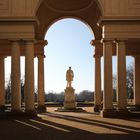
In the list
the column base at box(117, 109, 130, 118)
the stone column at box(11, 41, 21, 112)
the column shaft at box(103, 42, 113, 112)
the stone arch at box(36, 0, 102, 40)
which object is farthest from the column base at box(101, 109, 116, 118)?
the stone arch at box(36, 0, 102, 40)

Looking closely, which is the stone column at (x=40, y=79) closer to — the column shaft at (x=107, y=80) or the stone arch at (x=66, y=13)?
the stone arch at (x=66, y=13)

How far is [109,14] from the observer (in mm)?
42250

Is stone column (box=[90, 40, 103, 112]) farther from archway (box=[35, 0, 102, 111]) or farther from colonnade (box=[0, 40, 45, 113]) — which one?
colonnade (box=[0, 40, 45, 113])

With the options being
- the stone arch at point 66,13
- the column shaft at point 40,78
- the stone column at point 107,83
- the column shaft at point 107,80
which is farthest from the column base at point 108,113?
the column shaft at point 40,78

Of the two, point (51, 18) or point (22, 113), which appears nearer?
point (22, 113)

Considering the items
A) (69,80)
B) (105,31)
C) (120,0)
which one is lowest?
(69,80)

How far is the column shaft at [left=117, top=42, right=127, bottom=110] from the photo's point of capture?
4212 cm

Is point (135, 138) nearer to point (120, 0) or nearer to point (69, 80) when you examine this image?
point (120, 0)

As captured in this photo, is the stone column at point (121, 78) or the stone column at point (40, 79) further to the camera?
the stone column at point (40, 79)

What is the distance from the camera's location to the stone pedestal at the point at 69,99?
60.0 metres

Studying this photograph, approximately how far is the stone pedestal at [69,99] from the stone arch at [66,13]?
30.8 ft

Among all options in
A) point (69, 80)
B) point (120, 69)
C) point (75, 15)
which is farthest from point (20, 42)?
point (69, 80)

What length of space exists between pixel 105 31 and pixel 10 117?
42.6ft

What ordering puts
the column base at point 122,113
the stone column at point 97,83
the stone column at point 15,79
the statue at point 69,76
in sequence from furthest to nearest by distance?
the statue at point 69,76, the stone column at point 97,83, the stone column at point 15,79, the column base at point 122,113
